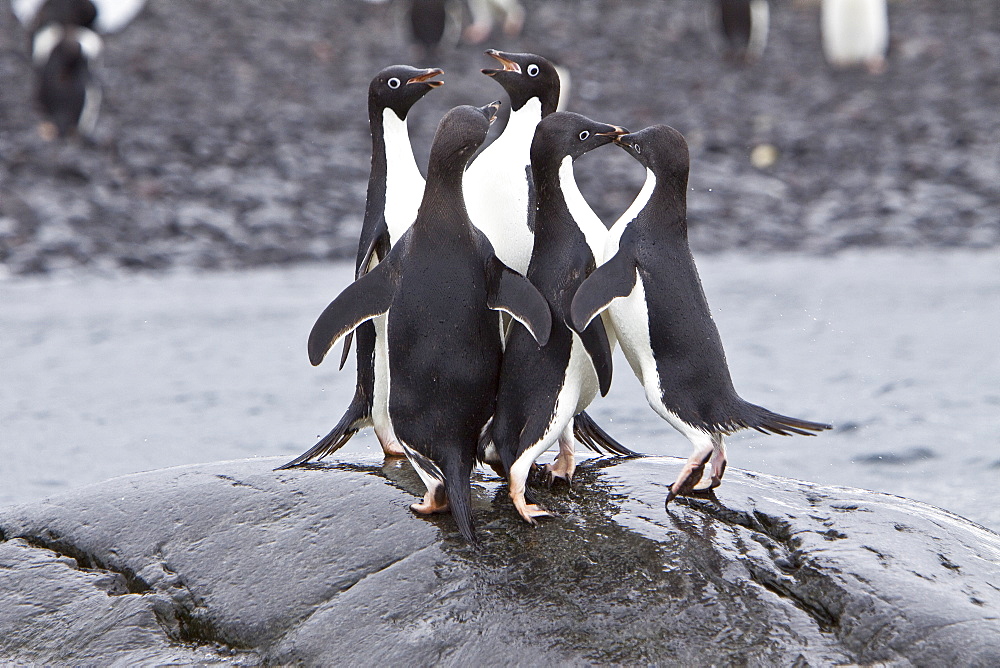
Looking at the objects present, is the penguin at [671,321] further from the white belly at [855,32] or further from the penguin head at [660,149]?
the white belly at [855,32]

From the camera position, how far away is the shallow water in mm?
5926

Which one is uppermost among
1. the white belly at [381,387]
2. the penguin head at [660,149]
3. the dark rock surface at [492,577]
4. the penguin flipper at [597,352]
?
the penguin head at [660,149]

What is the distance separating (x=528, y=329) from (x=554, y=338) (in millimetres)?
201

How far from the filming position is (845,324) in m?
8.59

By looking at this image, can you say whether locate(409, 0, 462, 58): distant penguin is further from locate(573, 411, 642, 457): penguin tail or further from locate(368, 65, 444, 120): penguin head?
locate(573, 411, 642, 457): penguin tail

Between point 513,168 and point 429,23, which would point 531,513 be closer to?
point 513,168

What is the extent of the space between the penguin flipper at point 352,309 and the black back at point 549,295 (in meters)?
0.34

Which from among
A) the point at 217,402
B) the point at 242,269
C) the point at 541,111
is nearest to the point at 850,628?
the point at 541,111

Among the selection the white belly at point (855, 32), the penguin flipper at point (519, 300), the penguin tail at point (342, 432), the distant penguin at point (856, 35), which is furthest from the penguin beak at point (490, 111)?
the white belly at point (855, 32)

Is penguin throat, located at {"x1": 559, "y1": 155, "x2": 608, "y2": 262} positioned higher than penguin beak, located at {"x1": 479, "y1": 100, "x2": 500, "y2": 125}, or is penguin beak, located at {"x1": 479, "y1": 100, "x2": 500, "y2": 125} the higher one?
penguin beak, located at {"x1": 479, "y1": 100, "x2": 500, "y2": 125}

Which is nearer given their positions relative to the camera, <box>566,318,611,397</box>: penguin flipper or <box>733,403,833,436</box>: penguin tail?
<box>733,403,833,436</box>: penguin tail

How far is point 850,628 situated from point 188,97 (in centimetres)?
1285

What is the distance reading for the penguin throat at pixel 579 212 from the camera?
3299 millimetres

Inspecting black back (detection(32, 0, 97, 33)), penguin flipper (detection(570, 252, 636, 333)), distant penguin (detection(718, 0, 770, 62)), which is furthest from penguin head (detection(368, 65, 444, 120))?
distant penguin (detection(718, 0, 770, 62))
